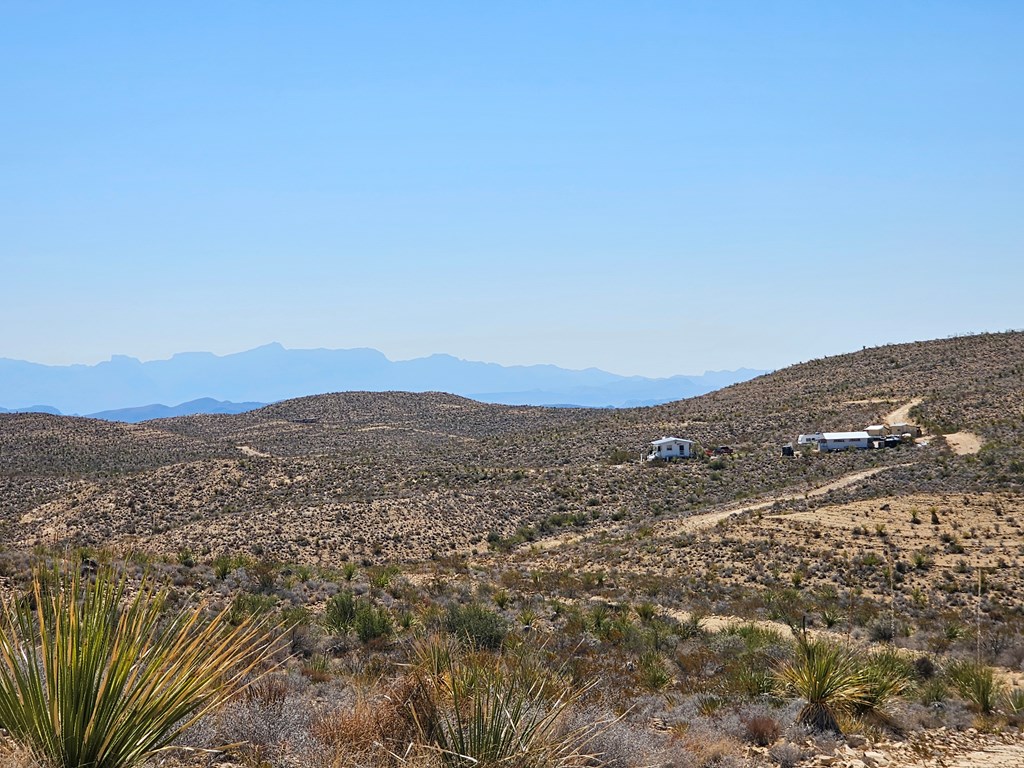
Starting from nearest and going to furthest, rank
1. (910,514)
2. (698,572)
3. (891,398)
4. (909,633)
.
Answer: (909,633), (698,572), (910,514), (891,398)

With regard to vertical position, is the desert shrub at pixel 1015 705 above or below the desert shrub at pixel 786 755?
below

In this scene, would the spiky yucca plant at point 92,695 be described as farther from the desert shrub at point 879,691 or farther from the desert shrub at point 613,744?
the desert shrub at point 879,691

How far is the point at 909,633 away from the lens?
15.1 metres

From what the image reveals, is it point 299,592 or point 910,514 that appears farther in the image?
point 910,514

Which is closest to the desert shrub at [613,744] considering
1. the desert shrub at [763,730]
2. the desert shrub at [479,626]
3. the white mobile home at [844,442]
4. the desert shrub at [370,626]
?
the desert shrub at [763,730]

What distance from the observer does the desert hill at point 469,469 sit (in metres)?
34.4

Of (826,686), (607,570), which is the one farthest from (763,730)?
(607,570)

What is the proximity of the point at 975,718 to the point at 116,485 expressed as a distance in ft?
147

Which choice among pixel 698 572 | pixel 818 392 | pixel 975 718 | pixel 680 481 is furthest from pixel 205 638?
pixel 818 392

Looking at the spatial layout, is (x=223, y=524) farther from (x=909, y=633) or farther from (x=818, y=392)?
(x=818, y=392)

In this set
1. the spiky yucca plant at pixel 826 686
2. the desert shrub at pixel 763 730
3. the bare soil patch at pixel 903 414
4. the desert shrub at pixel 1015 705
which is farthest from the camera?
the bare soil patch at pixel 903 414

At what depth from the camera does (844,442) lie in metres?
47.0

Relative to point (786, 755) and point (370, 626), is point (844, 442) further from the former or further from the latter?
point (786, 755)

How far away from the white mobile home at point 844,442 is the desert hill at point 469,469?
8.62 feet
